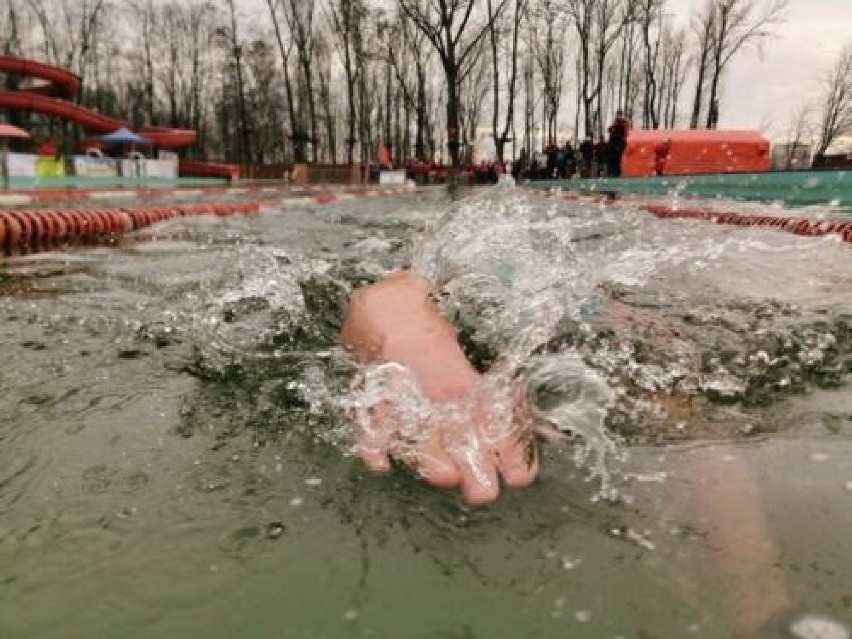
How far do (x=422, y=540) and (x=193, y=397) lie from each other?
130 centimetres

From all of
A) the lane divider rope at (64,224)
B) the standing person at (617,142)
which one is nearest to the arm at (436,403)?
the lane divider rope at (64,224)

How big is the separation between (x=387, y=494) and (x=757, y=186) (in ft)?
48.3

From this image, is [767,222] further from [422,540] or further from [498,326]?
[422,540]

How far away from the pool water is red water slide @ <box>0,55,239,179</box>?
2764 cm

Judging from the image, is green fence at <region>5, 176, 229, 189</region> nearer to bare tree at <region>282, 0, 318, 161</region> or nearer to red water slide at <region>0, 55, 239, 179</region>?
red water slide at <region>0, 55, 239, 179</region>

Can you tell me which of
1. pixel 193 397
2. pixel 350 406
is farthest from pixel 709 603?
pixel 193 397

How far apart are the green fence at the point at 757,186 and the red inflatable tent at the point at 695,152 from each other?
3260 mm

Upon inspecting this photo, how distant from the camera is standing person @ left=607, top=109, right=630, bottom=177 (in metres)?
19.2

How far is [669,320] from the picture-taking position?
145 inches

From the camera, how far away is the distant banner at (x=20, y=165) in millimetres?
19000

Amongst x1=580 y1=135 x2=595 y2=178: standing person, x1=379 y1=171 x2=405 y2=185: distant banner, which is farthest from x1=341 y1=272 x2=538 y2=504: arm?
x1=379 y1=171 x2=405 y2=185: distant banner

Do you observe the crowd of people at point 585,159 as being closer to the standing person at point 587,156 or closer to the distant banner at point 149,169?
the standing person at point 587,156

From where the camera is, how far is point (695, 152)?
22.2 m

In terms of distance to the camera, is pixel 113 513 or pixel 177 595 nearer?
pixel 177 595
